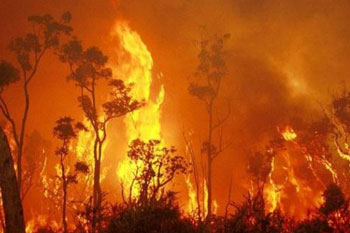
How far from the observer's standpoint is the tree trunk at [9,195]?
8969 millimetres

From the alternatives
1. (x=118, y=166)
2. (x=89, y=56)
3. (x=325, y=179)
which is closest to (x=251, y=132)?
(x=325, y=179)

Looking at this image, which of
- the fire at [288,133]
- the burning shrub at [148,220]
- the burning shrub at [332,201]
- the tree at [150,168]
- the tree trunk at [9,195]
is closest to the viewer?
the tree trunk at [9,195]

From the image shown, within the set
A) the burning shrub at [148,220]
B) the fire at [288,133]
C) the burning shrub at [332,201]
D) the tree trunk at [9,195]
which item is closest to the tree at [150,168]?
the burning shrub at [148,220]

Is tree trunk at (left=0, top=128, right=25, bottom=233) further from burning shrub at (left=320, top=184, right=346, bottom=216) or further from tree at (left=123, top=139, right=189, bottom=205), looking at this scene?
burning shrub at (left=320, top=184, right=346, bottom=216)

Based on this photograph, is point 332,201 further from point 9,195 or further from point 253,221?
point 9,195

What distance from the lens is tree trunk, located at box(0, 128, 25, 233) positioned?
8969 millimetres

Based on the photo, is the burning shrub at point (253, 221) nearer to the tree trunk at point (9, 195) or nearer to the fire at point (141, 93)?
the tree trunk at point (9, 195)

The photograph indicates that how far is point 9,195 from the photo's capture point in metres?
9.05

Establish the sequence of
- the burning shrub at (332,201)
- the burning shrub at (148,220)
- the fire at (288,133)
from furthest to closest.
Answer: the fire at (288,133)
the burning shrub at (332,201)
the burning shrub at (148,220)

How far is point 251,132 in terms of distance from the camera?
57625 millimetres

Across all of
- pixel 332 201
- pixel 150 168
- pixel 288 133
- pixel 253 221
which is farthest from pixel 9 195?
pixel 288 133

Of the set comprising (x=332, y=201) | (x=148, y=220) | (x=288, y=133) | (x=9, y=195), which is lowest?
(x=148, y=220)

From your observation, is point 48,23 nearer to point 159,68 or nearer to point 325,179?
point 325,179

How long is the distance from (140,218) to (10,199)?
207 inches
